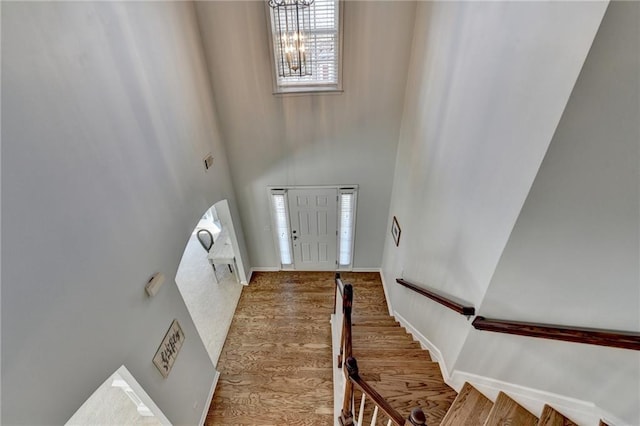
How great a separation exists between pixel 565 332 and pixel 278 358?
3394 mm

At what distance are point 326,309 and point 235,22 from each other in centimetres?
440

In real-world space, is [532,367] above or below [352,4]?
below

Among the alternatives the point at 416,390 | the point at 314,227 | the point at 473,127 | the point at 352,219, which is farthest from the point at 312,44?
the point at 416,390

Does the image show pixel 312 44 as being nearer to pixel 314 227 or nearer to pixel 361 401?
pixel 314 227

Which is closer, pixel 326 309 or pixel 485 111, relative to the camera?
pixel 485 111

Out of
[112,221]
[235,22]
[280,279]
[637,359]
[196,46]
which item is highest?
[235,22]

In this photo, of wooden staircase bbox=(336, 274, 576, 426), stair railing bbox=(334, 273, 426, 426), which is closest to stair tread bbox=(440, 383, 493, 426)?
wooden staircase bbox=(336, 274, 576, 426)

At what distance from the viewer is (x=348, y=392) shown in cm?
211

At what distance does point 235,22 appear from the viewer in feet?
11.1

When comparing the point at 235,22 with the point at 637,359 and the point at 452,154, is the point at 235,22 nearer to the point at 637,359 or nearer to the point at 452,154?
the point at 452,154

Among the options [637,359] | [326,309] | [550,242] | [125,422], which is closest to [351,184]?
[326,309]

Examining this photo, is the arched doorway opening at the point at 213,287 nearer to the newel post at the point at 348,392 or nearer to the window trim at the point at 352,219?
the window trim at the point at 352,219

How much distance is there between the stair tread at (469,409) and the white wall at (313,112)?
9.89ft

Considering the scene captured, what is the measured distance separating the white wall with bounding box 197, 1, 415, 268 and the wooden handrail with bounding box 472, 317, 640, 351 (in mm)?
2915
